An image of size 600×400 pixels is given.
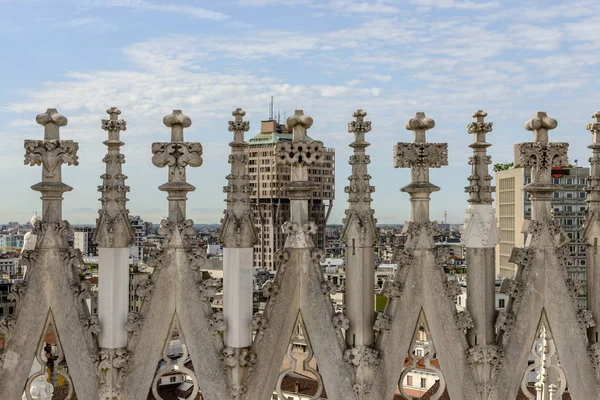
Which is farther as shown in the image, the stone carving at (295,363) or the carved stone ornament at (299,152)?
the carved stone ornament at (299,152)

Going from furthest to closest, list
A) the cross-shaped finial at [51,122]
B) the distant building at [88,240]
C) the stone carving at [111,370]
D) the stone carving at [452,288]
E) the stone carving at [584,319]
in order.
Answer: the distant building at [88,240] < the stone carving at [584,319] < the cross-shaped finial at [51,122] < the stone carving at [452,288] < the stone carving at [111,370]

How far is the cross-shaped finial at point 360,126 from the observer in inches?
416

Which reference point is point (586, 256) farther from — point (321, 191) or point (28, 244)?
point (28, 244)

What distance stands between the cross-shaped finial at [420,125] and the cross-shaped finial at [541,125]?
146 centimetres

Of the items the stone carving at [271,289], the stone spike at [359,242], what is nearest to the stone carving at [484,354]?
the stone spike at [359,242]

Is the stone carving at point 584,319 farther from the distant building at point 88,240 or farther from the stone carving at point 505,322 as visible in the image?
the distant building at point 88,240

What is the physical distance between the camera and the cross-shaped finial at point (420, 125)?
10.6m

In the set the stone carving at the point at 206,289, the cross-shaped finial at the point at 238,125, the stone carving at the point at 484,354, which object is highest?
the cross-shaped finial at the point at 238,125

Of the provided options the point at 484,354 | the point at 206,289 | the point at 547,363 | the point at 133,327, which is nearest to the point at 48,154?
the point at 133,327

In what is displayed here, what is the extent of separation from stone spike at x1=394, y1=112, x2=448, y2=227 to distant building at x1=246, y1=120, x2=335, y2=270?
3.69 feet

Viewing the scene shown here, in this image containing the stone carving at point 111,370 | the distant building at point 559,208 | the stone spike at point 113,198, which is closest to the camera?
the stone carving at point 111,370

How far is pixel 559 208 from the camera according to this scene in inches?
675

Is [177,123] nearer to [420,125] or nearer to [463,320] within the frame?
[420,125]

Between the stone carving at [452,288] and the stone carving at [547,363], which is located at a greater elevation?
the stone carving at [452,288]
